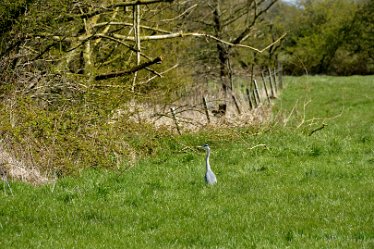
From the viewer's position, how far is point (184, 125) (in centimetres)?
1725

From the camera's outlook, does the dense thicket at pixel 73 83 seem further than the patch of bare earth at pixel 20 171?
No

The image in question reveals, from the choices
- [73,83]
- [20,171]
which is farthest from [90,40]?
[20,171]

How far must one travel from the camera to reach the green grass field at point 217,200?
8.27 metres

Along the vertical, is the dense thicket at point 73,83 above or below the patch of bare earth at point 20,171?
above

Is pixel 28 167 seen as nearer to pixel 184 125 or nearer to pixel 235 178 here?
pixel 235 178

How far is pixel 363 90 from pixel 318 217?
27889mm

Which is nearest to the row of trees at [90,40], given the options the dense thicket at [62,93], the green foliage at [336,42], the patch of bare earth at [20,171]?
the dense thicket at [62,93]

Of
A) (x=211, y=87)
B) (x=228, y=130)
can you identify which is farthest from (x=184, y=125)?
(x=211, y=87)

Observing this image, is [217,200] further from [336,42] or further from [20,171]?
[336,42]

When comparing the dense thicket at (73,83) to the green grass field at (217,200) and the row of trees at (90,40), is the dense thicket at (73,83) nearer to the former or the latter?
the row of trees at (90,40)

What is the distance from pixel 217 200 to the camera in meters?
10.5

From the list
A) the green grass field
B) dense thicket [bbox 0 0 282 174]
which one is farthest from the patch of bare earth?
the green grass field

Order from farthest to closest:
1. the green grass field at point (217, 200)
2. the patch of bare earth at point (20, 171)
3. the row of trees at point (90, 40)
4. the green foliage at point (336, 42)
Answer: the green foliage at point (336, 42) < the row of trees at point (90, 40) < the patch of bare earth at point (20, 171) < the green grass field at point (217, 200)

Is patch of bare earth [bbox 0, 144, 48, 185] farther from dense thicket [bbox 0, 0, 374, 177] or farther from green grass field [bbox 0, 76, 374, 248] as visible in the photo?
green grass field [bbox 0, 76, 374, 248]
